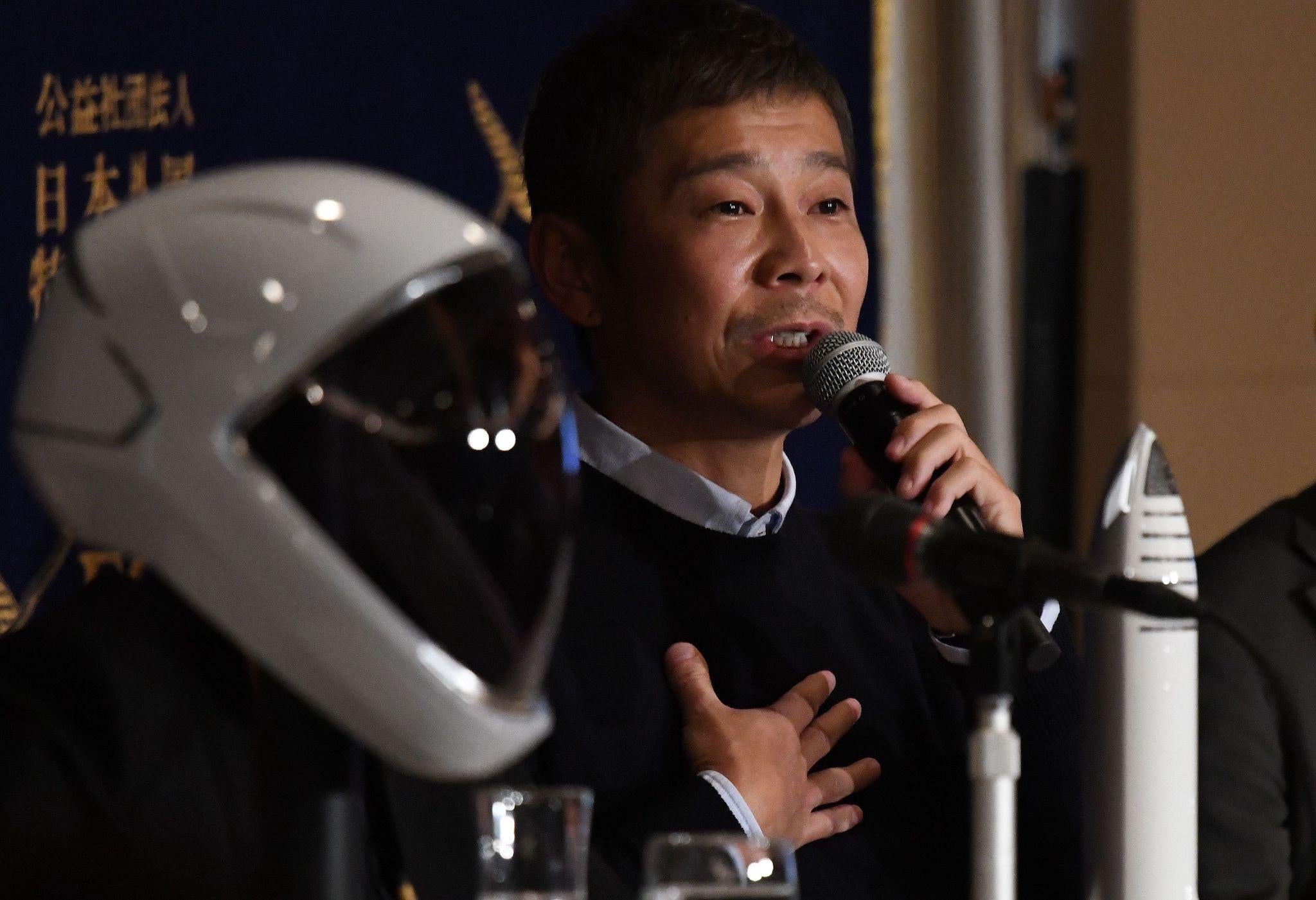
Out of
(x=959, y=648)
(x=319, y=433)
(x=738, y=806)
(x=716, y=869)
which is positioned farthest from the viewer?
(x=959, y=648)

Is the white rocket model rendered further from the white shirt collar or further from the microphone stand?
the white shirt collar

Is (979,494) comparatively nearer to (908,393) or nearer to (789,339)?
(908,393)

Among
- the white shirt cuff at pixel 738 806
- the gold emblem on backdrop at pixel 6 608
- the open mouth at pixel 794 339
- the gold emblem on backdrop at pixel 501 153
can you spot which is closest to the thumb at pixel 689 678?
the white shirt cuff at pixel 738 806

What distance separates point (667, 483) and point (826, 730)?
331 mm

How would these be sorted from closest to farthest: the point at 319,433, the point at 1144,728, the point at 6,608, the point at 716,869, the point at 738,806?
the point at 319,433 < the point at 716,869 < the point at 1144,728 < the point at 738,806 < the point at 6,608

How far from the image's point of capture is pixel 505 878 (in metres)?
0.86

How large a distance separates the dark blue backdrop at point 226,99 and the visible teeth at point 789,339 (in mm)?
805

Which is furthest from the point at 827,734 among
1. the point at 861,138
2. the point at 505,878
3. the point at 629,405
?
the point at 861,138

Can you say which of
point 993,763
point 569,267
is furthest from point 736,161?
point 993,763

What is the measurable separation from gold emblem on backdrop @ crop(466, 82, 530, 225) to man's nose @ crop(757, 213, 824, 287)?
0.83 metres

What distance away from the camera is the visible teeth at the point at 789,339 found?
5.34 feet

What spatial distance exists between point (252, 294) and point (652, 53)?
3.75ft

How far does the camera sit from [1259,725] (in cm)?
160

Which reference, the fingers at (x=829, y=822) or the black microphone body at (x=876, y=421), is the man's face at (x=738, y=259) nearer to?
the black microphone body at (x=876, y=421)
